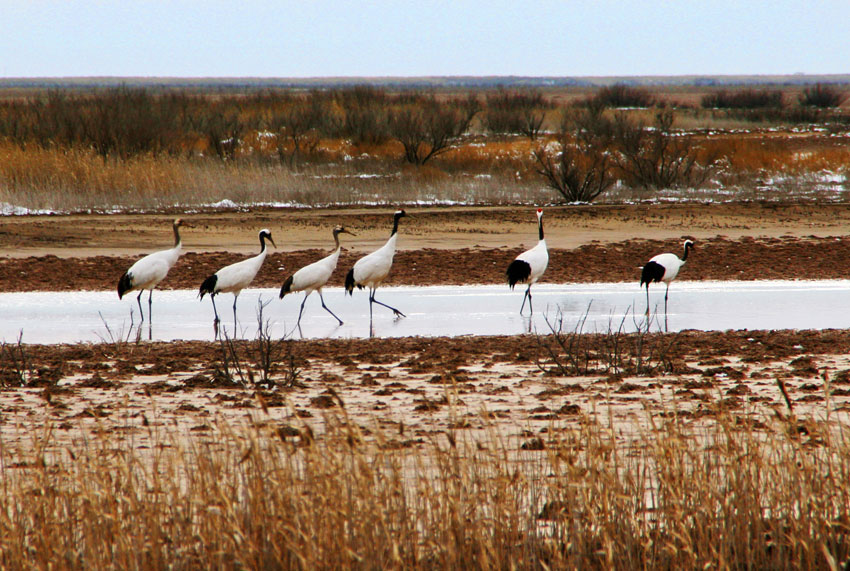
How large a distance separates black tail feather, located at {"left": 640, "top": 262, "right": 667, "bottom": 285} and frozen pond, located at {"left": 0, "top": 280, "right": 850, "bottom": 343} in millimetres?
382

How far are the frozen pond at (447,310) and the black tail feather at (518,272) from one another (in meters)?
0.39

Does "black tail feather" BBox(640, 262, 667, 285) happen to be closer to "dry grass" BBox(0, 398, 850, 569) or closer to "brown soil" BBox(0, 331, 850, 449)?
"brown soil" BBox(0, 331, 850, 449)

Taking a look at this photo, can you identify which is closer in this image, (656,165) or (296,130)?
(656,165)

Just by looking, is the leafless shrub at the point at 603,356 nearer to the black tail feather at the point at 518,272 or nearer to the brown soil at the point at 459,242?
the black tail feather at the point at 518,272

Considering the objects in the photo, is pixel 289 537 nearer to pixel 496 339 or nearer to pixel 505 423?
pixel 505 423

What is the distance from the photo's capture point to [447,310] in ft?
41.3

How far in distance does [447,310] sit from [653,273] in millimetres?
2460

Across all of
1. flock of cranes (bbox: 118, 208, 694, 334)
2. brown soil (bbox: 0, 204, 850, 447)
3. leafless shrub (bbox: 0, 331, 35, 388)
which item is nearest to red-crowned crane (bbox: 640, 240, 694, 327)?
flock of cranes (bbox: 118, 208, 694, 334)

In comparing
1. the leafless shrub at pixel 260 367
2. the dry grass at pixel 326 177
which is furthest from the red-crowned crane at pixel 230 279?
the dry grass at pixel 326 177

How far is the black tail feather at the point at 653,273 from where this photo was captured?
1238 centimetres

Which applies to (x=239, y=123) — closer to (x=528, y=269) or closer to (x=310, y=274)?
(x=310, y=274)

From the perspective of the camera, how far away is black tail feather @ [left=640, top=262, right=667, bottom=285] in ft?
Answer: 40.6

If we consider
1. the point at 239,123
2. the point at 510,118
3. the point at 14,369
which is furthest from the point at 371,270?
the point at 510,118

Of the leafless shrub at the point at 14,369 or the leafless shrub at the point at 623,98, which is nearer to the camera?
the leafless shrub at the point at 14,369
